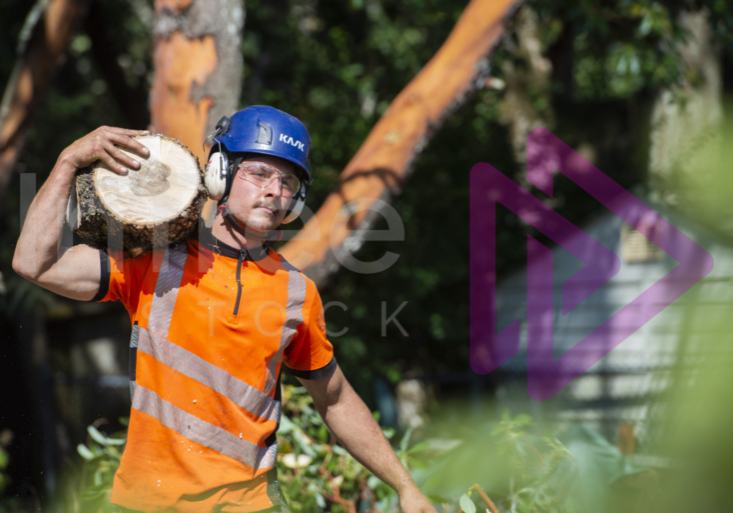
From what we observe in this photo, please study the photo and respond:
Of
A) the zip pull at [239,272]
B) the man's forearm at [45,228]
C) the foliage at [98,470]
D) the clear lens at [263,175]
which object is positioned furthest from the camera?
the foliage at [98,470]

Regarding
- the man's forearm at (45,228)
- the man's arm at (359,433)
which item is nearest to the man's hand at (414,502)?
the man's arm at (359,433)

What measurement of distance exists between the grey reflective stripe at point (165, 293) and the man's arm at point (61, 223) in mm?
205

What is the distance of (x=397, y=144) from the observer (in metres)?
3.92

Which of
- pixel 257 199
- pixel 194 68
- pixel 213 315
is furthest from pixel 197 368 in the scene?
pixel 194 68

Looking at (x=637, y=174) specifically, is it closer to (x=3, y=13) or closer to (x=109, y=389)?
(x=109, y=389)

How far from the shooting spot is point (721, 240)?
739 centimetres

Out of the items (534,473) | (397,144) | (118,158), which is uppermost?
(397,144)

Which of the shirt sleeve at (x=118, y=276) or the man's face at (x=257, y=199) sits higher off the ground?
the man's face at (x=257, y=199)

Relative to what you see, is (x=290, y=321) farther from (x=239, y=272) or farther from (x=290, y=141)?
(x=290, y=141)

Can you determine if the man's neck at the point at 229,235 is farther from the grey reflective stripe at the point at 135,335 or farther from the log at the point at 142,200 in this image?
the grey reflective stripe at the point at 135,335

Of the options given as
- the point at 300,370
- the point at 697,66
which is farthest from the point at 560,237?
the point at 300,370

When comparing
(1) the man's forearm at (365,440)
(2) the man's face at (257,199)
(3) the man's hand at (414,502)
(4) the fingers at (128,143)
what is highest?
(4) the fingers at (128,143)

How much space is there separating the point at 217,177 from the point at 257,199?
0.51ft

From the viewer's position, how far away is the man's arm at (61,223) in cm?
177
